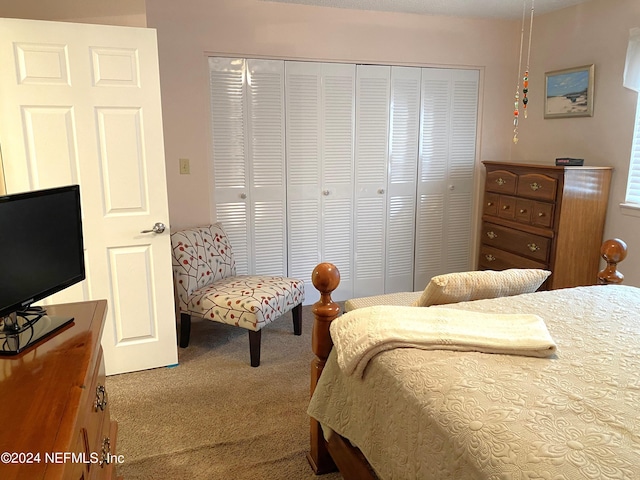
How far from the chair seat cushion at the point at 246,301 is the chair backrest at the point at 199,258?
0.22ft

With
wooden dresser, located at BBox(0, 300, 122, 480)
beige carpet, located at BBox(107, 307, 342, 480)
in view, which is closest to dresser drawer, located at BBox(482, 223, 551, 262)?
beige carpet, located at BBox(107, 307, 342, 480)

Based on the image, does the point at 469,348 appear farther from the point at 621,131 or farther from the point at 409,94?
the point at 409,94

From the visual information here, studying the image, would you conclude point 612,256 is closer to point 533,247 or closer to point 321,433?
point 533,247

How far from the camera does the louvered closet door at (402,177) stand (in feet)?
13.2

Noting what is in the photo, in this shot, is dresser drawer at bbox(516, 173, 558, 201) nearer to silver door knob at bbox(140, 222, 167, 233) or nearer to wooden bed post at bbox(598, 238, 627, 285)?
wooden bed post at bbox(598, 238, 627, 285)

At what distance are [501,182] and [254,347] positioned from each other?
2370 mm

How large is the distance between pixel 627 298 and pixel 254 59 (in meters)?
2.85

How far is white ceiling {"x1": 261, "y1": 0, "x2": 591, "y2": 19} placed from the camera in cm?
357

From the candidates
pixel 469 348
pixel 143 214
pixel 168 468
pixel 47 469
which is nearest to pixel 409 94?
pixel 143 214

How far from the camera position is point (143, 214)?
2723mm

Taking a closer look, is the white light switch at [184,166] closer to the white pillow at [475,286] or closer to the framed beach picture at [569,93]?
the white pillow at [475,286]

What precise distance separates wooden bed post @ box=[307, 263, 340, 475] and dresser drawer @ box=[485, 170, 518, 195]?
2.40m

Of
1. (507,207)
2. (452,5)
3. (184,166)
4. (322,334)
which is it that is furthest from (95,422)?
(452,5)

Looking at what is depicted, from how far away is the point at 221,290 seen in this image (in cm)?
319
